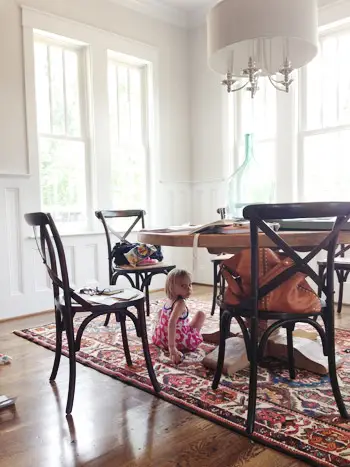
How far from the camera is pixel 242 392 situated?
1.98 meters

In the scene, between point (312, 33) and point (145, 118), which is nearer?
point (312, 33)

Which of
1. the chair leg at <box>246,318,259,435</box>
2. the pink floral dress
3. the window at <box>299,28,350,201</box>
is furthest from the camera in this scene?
the window at <box>299,28,350,201</box>

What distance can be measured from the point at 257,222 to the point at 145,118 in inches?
139

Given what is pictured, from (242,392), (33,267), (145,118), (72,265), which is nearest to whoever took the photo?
(242,392)

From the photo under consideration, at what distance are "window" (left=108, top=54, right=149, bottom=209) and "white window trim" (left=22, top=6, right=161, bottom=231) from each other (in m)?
0.08

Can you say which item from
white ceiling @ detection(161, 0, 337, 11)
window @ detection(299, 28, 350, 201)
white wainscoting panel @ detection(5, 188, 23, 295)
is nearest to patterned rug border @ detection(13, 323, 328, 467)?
white wainscoting panel @ detection(5, 188, 23, 295)

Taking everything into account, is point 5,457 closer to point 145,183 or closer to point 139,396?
point 139,396

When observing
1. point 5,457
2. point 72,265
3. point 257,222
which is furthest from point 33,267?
point 257,222

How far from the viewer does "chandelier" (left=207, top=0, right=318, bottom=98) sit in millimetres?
2088

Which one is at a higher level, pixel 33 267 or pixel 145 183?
pixel 145 183

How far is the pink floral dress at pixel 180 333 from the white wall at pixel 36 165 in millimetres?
1687

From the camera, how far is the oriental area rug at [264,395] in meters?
1.56

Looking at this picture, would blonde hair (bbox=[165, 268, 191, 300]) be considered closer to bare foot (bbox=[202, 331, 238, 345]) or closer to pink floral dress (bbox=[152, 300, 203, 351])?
pink floral dress (bbox=[152, 300, 203, 351])

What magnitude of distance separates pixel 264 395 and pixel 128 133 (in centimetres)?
336
